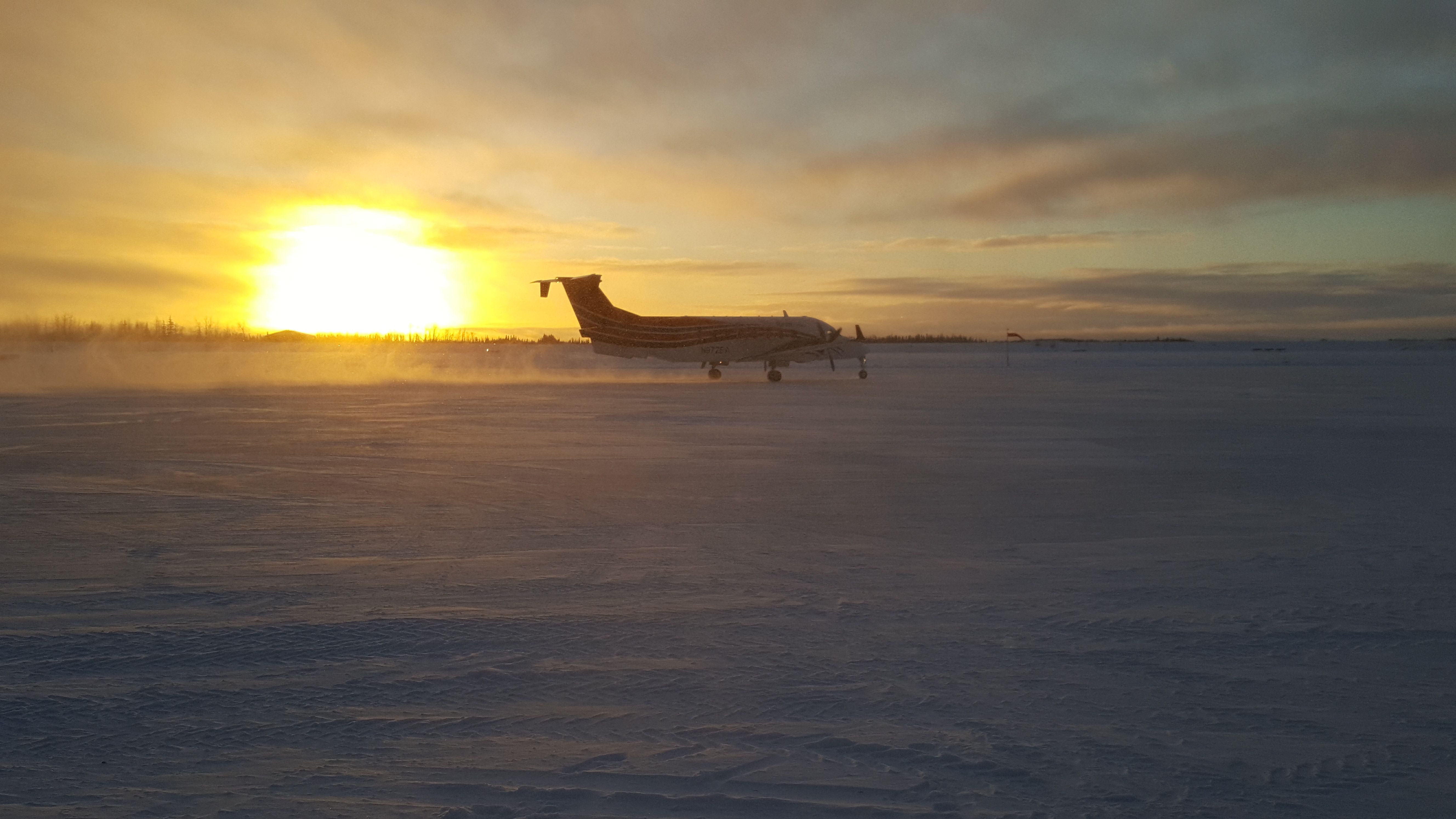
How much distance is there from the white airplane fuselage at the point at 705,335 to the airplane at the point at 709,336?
2 cm

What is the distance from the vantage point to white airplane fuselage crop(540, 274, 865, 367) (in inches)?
1478

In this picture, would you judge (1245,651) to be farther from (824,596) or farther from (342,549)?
(342,549)

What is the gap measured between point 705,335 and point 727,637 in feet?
109

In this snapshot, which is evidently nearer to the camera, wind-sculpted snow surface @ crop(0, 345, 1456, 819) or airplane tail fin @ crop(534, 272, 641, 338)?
wind-sculpted snow surface @ crop(0, 345, 1456, 819)

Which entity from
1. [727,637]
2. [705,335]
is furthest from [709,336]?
[727,637]

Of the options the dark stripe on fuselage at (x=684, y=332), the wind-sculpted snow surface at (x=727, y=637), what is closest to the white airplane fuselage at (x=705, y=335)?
the dark stripe on fuselage at (x=684, y=332)

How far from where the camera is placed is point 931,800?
11.2 ft

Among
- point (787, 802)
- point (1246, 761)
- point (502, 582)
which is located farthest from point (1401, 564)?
point (502, 582)

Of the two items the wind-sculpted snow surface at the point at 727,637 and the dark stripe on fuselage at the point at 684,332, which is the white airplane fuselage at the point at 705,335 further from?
the wind-sculpted snow surface at the point at 727,637

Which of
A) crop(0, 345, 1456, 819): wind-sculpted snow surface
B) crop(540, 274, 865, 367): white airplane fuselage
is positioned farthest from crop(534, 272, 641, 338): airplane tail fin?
crop(0, 345, 1456, 819): wind-sculpted snow surface

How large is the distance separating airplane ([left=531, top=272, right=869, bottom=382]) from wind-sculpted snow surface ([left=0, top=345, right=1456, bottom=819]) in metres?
24.9

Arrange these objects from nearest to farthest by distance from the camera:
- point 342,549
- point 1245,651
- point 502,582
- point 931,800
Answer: point 931,800
point 1245,651
point 502,582
point 342,549

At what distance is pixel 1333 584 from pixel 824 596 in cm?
349

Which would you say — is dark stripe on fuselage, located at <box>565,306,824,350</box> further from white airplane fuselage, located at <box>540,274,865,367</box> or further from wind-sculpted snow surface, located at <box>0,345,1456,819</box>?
wind-sculpted snow surface, located at <box>0,345,1456,819</box>
